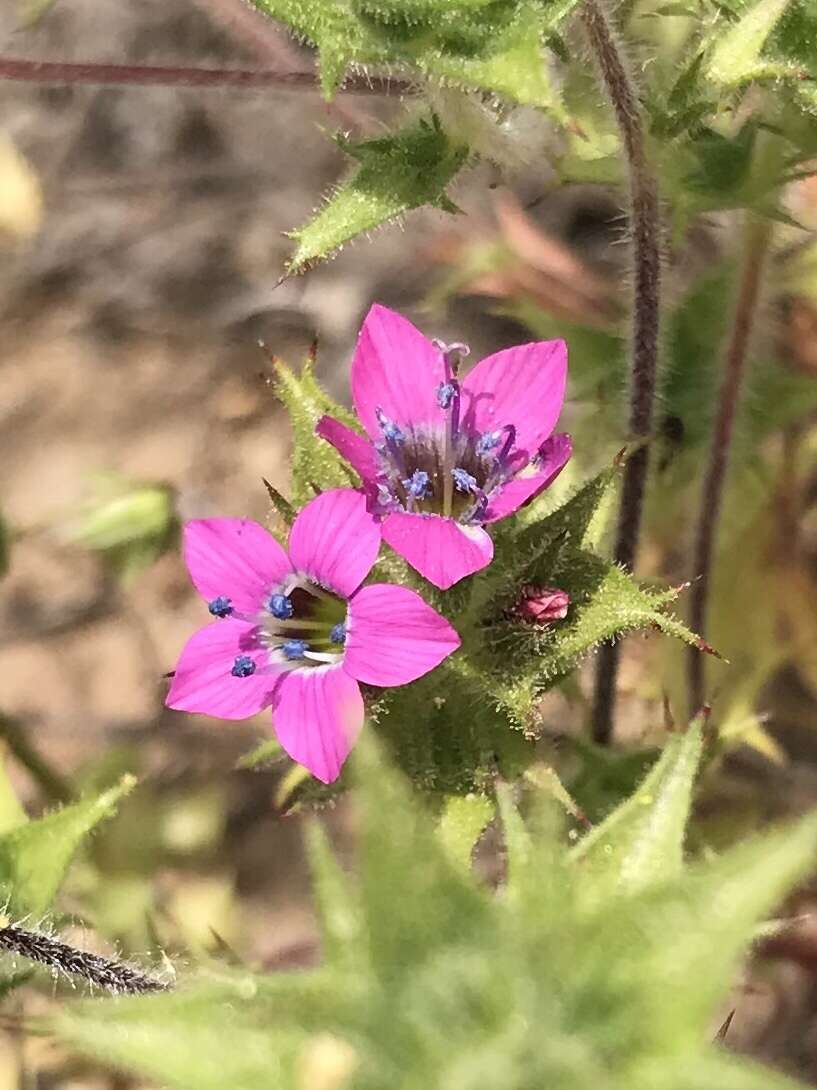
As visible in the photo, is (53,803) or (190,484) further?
(190,484)

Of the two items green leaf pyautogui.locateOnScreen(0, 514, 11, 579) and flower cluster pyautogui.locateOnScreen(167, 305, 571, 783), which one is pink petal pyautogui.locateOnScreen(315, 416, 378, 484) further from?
green leaf pyautogui.locateOnScreen(0, 514, 11, 579)

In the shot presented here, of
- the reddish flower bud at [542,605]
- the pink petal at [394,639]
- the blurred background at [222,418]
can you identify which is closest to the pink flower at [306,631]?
the pink petal at [394,639]

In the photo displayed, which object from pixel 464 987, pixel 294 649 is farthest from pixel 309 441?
pixel 464 987

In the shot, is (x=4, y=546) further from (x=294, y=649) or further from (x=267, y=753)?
(x=294, y=649)

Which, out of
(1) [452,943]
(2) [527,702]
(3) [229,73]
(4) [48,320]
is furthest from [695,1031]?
(4) [48,320]

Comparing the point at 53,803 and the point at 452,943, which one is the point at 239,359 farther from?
the point at 452,943

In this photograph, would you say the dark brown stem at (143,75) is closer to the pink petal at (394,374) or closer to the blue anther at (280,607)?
the pink petal at (394,374)
